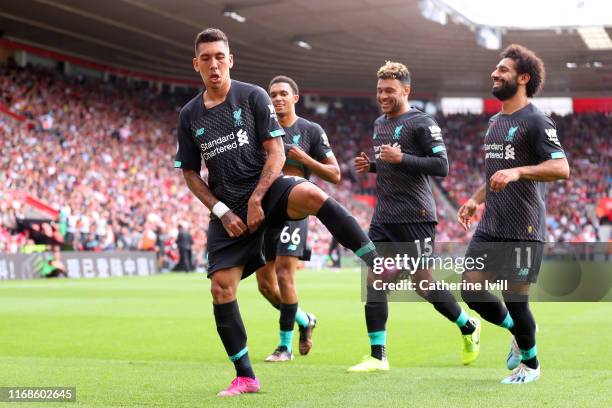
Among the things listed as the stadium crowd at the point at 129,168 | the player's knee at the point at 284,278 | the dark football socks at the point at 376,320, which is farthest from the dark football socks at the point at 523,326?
the stadium crowd at the point at 129,168

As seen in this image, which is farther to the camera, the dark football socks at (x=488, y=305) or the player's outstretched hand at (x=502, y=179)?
the dark football socks at (x=488, y=305)

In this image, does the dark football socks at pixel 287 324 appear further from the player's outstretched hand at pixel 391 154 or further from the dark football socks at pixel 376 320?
the player's outstretched hand at pixel 391 154

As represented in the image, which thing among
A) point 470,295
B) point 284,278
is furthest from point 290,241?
point 470,295

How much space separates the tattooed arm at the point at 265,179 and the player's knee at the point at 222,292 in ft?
1.40

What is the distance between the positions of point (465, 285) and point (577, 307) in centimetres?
949

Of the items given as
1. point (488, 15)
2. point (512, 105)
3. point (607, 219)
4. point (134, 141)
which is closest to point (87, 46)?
point (134, 141)

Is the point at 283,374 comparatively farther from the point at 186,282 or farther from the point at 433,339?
the point at 186,282

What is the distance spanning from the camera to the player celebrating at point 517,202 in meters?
6.50

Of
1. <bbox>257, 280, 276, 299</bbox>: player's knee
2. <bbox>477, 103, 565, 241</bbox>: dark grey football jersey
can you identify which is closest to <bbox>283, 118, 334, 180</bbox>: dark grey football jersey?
<bbox>257, 280, 276, 299</bbox>: player's knee

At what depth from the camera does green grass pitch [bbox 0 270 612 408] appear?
19.5 ft

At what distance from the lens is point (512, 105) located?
6766 millimetres

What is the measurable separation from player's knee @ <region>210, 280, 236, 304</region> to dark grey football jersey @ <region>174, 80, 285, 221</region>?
47 centimetres

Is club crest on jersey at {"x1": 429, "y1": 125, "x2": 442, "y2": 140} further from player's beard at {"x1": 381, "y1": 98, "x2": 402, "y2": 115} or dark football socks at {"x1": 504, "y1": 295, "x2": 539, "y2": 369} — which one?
dark football socks at {"x1": 504, "y1": 295, "x2": 539, "y2": 369}

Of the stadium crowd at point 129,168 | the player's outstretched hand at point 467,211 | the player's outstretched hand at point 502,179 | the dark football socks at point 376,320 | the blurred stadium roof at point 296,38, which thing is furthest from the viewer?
the blurred stadium roof at point 296,38
